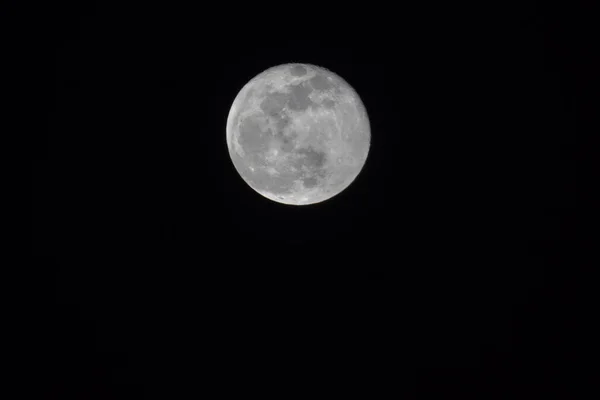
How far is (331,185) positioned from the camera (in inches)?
195

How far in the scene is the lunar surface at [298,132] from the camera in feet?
14.7

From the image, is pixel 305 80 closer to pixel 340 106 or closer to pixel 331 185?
pixel 340 106

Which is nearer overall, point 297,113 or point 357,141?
point 297,113

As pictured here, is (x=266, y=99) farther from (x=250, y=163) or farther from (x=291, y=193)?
(x=291, y=193)

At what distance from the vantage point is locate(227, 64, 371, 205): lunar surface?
448 cm

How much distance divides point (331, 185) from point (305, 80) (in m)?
1.23

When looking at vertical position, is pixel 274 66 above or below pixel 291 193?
above

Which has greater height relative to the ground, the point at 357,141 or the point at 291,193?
the point at 357,141

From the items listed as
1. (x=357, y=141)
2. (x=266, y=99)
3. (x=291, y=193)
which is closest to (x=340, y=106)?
(x=357, y=141)

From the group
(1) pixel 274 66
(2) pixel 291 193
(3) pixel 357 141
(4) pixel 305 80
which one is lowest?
(2) pixel 291 193

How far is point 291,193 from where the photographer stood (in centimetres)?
494

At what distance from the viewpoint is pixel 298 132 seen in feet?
14.6

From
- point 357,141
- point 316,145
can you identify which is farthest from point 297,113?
point 357,141

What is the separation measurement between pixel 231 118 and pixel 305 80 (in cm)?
106
